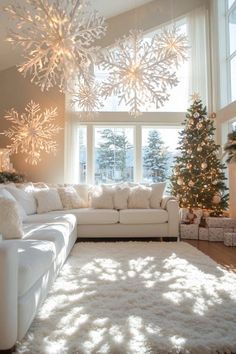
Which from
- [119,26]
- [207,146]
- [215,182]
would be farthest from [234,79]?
[119,26]

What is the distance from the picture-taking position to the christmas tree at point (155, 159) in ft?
20.6

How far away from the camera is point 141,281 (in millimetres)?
2607

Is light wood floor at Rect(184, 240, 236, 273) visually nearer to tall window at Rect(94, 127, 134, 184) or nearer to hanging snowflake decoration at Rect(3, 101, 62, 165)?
tall window at Rect(94, 127, 134, 184)

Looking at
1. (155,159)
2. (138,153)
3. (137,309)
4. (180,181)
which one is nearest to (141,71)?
(137,309)

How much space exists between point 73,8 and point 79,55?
1.20 ft

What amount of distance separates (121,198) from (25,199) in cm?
165

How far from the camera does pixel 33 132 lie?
205 inches

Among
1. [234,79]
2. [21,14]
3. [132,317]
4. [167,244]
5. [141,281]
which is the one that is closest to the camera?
[132,317]

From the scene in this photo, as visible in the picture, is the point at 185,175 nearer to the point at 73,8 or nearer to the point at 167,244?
the point at 167,244

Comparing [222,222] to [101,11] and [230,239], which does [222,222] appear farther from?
[101,11]

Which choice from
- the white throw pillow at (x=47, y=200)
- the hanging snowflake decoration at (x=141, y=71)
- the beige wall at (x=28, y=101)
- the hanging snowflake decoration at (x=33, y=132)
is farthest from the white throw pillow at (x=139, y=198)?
the hanging snowflake decoration at (x=141, y=71)

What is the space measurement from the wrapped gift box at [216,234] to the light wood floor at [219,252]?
0.17 m

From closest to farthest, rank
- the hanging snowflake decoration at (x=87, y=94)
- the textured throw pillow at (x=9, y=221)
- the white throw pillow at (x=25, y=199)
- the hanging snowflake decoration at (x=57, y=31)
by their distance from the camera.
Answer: the hanging snowflake decoration at (x=57, y=31) → the textured throw pillow at (x=9, y=221) → the hanging snowflake decoration at (x=87, y=94) → the white throw pillow at (x=25, y=199)

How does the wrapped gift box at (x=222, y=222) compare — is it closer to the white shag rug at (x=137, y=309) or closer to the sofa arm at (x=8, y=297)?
the white shag rug at (x=137, y=309)
